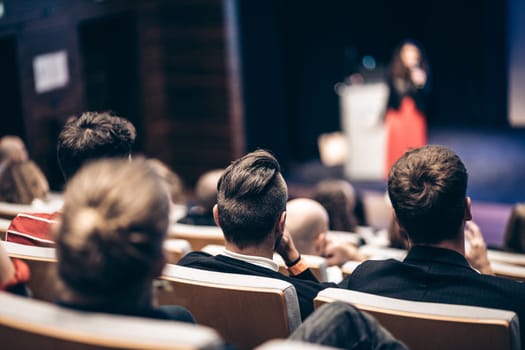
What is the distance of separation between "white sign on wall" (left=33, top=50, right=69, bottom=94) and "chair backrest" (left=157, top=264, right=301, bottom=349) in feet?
15.7

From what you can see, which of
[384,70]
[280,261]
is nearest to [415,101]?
[384,70]

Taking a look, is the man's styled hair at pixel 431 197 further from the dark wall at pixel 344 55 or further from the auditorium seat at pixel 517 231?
the dark wall at pixel 344 55

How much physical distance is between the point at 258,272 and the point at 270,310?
0.28 meters

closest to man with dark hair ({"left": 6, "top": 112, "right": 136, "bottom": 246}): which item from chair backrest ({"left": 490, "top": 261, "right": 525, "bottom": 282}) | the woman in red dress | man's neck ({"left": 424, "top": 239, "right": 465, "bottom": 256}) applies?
man's neck ({"left": 424, "top": 239, "right": 465, "bottom": 256})

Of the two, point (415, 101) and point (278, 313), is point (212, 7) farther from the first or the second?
point (278, 313)

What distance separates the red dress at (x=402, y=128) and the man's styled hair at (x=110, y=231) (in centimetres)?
683

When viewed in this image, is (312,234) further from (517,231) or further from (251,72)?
(251,72)

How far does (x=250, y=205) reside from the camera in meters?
2.29

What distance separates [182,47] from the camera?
A: 8164 mm

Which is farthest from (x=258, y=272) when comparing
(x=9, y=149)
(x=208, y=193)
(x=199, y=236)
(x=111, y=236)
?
(x=9, y=149)

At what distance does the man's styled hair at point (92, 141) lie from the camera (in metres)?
2.49

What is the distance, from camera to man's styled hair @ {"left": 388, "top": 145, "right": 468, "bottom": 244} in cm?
221

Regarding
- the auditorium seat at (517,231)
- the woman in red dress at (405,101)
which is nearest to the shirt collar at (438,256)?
the auditorium seat at (517,231)

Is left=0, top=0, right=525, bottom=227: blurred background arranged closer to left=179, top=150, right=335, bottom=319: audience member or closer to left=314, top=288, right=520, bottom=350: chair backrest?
left=179, top=150, right=335, bottom=319: audience member
